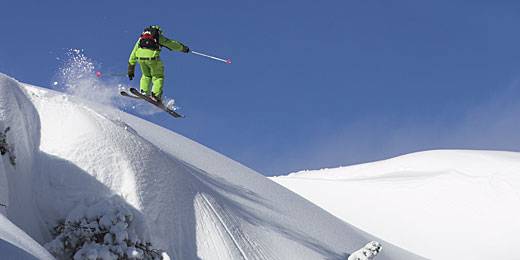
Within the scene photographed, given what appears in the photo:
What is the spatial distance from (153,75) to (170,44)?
1123 millimetres

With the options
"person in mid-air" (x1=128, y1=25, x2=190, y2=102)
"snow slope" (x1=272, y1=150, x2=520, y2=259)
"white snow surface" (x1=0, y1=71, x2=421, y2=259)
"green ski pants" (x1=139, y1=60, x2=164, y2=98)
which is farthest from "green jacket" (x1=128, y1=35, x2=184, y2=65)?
"snow slope" (x1=272, y1=150, x2=520, y2=259)

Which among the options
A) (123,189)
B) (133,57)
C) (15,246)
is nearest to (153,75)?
(133,57)

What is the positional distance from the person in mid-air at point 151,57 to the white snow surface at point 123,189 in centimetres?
139

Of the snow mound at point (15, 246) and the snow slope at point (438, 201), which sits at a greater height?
the snow slope at point (438, 201)

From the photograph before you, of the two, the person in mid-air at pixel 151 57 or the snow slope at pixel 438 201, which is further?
the snow slope at pixel 438 201

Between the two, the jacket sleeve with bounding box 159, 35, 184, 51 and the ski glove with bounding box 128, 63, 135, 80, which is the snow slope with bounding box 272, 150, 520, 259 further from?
the jacket sleeve with bounding box 159, 35, 184, 51

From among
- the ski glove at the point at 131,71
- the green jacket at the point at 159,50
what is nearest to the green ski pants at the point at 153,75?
the green jacket at the point at 159,50

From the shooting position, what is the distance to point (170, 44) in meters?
17.9

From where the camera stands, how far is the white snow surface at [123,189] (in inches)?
644

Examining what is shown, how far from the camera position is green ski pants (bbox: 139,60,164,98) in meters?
18.3

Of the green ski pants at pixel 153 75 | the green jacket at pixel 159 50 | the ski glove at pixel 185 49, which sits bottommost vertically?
the green ski pants at pixel 153 75

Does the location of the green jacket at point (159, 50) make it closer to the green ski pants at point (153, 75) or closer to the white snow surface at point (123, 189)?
the green ski pants at point (153, 75)

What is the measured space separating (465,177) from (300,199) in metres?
25.0

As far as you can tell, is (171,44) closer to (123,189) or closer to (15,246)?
(123,189)
